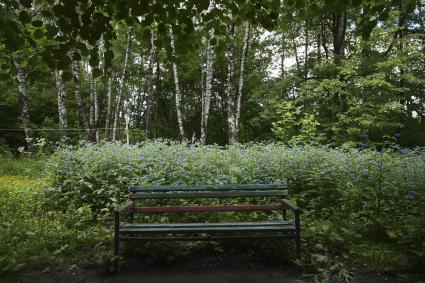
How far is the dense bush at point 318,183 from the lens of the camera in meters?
4.79

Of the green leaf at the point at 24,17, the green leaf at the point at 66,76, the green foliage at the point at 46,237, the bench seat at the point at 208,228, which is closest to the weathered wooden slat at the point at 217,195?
the bench seat at the point at 208,228

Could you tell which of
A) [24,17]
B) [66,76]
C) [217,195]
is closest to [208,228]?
[217,195]

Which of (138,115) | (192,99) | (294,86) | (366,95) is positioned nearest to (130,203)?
(366,95)

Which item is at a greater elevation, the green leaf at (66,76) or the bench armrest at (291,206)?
the green leaf at (66,76)

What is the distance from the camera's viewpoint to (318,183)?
6.99 m

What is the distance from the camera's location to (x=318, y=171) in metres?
7.08

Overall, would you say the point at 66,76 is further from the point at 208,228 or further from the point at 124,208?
the point at 208,228

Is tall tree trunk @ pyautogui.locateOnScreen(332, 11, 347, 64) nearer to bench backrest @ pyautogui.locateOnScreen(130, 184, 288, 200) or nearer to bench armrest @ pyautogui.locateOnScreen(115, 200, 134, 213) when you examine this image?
bench backrest @ pyautogui.locateOnScreen(130, 184, 288, 200)

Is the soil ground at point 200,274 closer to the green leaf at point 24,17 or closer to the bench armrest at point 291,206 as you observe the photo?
the bench armrest at point 291,206

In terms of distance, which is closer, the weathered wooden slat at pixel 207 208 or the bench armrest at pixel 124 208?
the bench armrest at pixel 124 208

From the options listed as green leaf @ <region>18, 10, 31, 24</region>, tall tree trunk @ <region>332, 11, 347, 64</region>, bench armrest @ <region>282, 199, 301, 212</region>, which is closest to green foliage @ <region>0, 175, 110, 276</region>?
bench armrest @ <region>282, 199, 301, 212</region>

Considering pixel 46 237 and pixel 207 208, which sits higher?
pixel 207 208

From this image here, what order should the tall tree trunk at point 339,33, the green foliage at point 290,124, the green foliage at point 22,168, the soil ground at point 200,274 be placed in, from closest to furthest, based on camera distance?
1. the soil ground at point 200,274
2. the green foliage at point 22,168
3. the green foliage at point 290,124
4. the tall tree trunk at point 339,33

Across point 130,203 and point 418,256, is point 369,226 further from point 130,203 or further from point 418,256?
point 130,203
